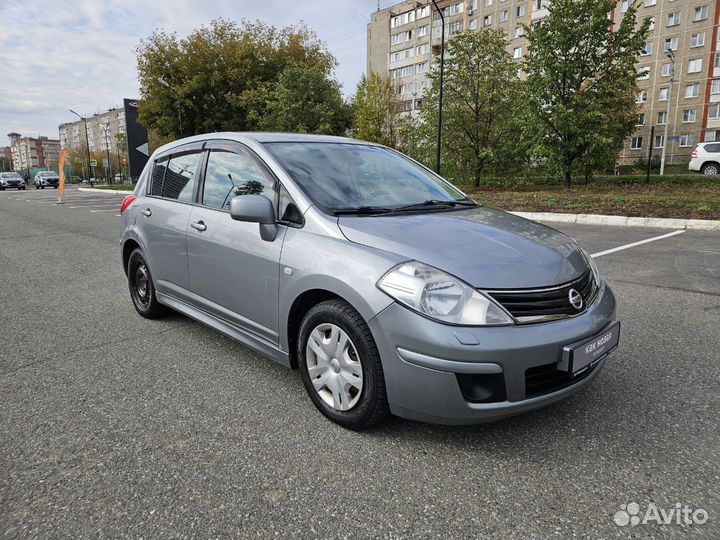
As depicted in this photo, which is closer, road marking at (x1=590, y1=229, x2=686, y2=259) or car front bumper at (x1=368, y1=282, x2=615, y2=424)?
car front bumper at (x1=368, y1=282, x2=615, y2=424)


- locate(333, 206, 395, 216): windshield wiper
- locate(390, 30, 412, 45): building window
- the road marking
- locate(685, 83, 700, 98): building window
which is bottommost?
the road marking

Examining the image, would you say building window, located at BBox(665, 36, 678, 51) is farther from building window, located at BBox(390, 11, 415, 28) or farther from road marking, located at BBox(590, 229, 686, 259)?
road marking, located at BBox(590, 229, 686, 259)

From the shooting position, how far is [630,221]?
10602 mm

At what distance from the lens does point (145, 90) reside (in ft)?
109

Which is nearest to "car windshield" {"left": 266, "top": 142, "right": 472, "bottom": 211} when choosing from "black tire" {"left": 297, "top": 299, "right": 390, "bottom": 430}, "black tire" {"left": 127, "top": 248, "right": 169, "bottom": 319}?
"black tire" {"left": 297, "top": 299, "right": 390, "bottom": 430}

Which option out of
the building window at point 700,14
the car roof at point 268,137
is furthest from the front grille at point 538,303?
the building window at point 700,14

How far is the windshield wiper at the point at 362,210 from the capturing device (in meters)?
2.75

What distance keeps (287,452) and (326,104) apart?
27.9 metres

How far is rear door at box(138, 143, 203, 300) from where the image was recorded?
3668 mm

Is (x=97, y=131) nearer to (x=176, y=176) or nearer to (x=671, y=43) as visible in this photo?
(x=671, y=43)

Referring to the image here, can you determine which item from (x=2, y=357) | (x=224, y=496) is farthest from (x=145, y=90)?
(x=224, y=496)

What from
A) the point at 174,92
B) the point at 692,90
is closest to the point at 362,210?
the point at 174,92

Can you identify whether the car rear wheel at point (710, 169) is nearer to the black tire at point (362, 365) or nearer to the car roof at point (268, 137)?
the car roof at point (268, 137)

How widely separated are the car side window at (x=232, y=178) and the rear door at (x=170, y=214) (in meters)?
0.22
